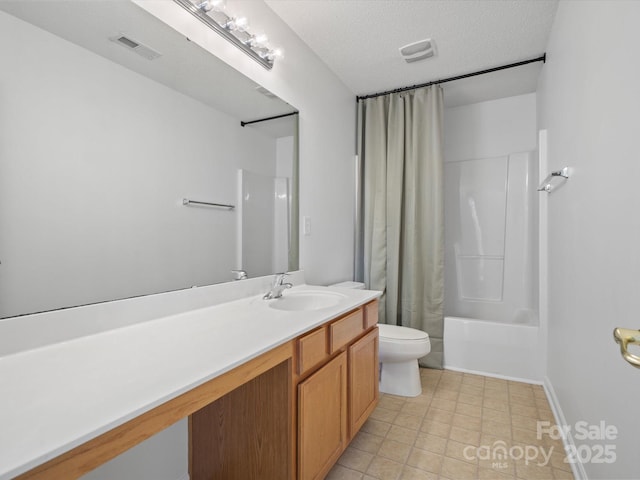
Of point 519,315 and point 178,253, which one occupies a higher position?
point 178,253

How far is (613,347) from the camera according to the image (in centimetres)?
103

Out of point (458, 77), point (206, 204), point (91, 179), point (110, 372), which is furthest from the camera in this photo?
point (458, 77)

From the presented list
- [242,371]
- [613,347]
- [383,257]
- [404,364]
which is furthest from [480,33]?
[242,371]

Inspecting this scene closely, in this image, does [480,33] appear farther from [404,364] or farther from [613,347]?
[404,364]

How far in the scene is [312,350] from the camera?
119cm

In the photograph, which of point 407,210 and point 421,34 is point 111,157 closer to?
point 421,34

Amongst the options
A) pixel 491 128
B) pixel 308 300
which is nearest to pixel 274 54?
pixel 308 300

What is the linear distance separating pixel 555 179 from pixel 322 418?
6.22 ft

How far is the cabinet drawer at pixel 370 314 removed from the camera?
166 centimetres

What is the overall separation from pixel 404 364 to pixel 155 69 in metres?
2.20

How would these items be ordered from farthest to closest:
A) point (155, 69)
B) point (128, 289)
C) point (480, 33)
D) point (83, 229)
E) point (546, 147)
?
point (546, 147)
point (480, 33)
point (155, 69)
point (128, 289)
point (83, 229)

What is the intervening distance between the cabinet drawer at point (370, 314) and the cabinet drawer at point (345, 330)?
5 centimetres

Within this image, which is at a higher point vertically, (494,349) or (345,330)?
(345,330)

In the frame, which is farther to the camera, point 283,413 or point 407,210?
point 407,210
